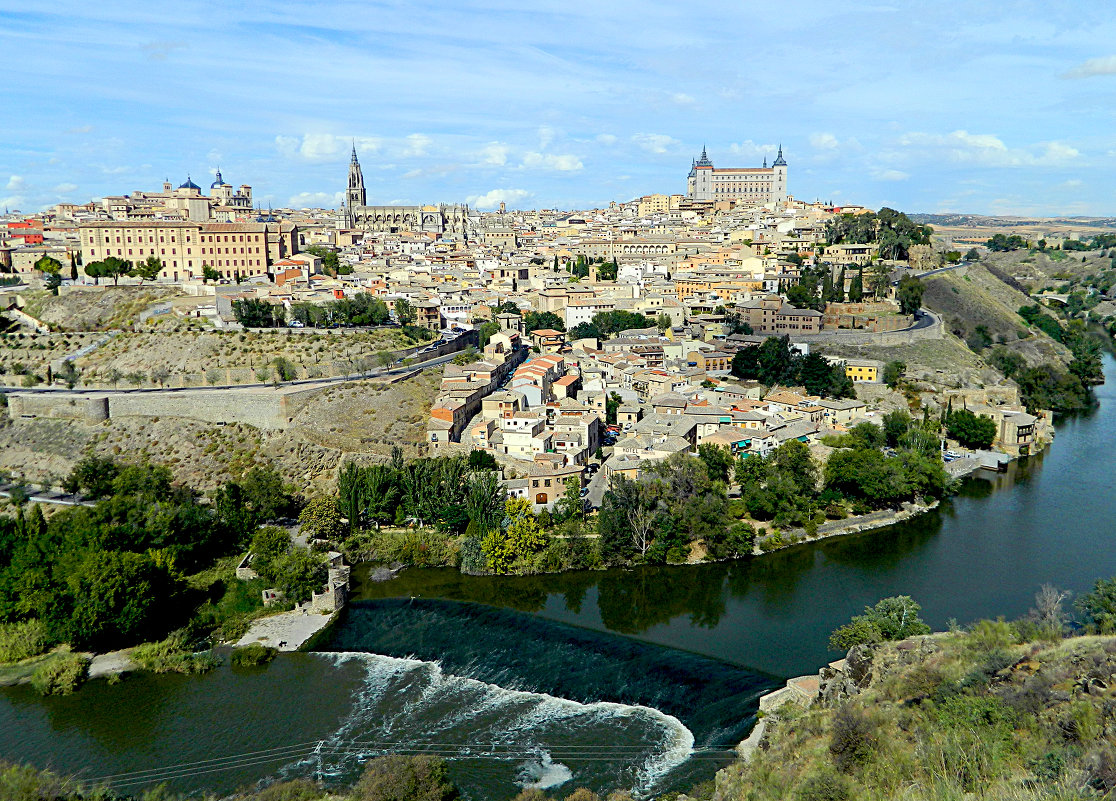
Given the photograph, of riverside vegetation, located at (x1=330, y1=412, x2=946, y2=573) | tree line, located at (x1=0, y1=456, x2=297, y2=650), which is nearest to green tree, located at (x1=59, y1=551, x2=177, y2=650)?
tree line, located at (x1=0, y1=456, x2=297, y2=650)

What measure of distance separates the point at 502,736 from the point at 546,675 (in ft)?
5.05

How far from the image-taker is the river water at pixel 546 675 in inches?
395

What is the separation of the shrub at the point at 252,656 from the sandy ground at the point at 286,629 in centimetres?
25

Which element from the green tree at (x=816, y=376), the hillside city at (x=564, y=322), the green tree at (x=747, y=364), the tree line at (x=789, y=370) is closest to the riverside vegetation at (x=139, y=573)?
the hillside city at (x=564, y=322)

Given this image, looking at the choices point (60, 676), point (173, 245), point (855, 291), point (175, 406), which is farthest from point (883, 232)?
point (60, 676)

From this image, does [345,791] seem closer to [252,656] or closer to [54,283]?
[252,656]

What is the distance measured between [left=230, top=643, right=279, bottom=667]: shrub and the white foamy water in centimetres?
171

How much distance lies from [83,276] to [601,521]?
23.3 metres

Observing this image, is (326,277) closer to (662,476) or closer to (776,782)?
(662,476)

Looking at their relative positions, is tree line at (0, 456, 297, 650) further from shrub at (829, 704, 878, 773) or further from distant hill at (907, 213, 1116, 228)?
distant hill at (907, 213, 1116, 228)

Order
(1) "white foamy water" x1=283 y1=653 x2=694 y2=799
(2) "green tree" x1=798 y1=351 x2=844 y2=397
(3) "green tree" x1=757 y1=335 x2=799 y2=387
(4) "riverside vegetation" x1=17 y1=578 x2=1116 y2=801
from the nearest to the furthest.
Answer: (4) "riverside vegetation" x1=17 y1=578 x2=1116 y2=801
(1) "white foamy water" x1=283 y1=653 x2=694 y2=799
(2) "green tree" x1=798 y1=351 x2=844 y2=397
(3) "green tree" x1=757 y1=335 x2=799 y2=387

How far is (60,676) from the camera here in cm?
1160

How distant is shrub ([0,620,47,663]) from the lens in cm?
1239

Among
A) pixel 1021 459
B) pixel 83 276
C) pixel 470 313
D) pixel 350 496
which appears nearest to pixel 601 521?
pixel 350 496
